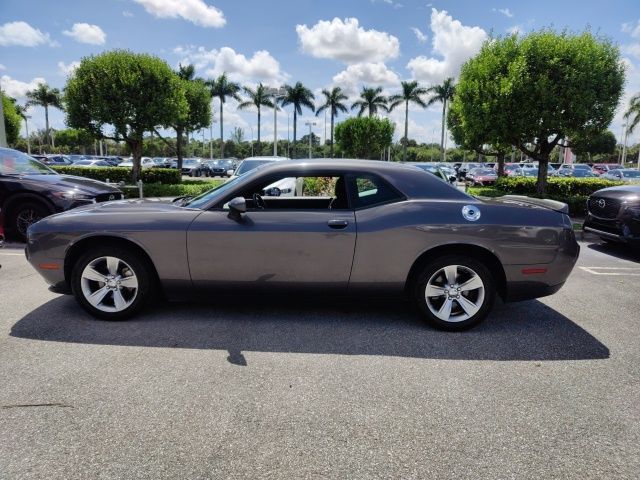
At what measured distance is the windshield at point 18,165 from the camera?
8.16 m

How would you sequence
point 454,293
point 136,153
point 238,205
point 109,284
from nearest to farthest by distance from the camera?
1. point 238,205
2. point 454,293
3. point 109,284
4. point 136,153

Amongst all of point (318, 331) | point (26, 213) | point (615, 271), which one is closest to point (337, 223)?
point (318, 331)

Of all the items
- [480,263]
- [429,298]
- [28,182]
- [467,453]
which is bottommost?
[467,453]

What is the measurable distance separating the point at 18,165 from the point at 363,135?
40.6m

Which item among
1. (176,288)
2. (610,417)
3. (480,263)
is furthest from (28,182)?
(610,417)

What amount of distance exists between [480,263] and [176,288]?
2.72 metres

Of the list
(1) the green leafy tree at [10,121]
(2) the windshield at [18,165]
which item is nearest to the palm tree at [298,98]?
→ (1) the green leafy tree at [10,121]

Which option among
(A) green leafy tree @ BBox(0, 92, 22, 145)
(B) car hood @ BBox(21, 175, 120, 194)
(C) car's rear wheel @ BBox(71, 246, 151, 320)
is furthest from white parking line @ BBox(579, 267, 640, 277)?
(A) green leafy tree @ BBox(0, 92, 22, 145)

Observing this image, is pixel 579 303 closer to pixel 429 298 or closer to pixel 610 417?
pixel 429 298

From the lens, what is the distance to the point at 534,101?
40.3ft

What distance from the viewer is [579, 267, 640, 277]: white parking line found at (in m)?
6.50

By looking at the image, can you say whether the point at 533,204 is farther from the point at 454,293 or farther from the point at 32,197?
the point at 32,197

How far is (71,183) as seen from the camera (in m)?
8.17

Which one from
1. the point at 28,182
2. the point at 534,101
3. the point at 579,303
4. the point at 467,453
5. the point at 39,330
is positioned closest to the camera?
the point at 467,453
